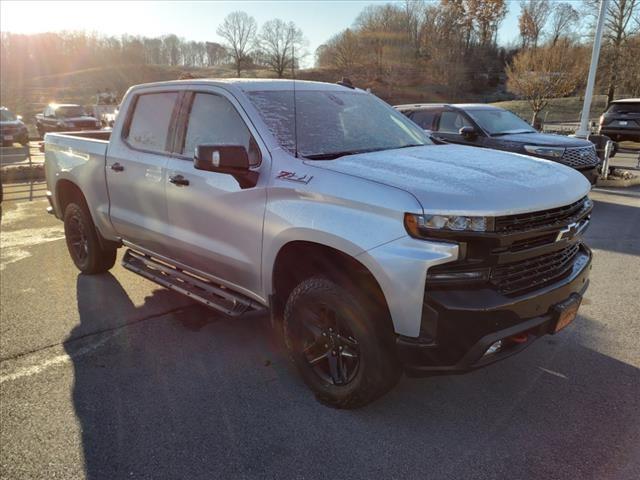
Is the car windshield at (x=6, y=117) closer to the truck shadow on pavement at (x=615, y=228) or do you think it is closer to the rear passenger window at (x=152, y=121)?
the rear passenger window at (x=152, y=121)

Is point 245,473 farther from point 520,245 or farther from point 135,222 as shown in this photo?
point 135,222

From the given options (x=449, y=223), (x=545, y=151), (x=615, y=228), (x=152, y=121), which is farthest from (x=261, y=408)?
(x=545, y=151)

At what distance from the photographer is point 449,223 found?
2494 mm

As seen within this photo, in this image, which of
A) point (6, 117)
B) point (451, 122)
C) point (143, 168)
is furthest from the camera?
point (6, 117)

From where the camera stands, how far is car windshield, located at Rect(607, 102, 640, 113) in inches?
656

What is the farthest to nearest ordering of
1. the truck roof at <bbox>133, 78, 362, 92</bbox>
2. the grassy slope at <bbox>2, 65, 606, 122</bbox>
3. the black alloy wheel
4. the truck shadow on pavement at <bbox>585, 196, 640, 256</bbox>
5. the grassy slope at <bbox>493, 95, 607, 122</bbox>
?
the grassy slope at <bbox>2, 65, 606, 122</bbox> < the grassy slope at <bbox>493, 95, 607, 122</bbox> < the truck shadow on pavement at <bbox>585, 196, 640, 256</bbox> < the truck roof at <bbox>133, 78, 362, 92</bbox> < the black alloy wheel

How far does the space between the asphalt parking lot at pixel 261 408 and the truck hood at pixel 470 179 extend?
1.29 meters

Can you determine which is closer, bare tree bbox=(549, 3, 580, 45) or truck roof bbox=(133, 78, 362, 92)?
truck roof bbox=(133, 78, 362, 92)

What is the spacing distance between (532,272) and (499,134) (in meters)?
7.10

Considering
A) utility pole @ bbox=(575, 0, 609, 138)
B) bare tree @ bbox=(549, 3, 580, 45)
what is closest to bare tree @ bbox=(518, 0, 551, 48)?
bare tree @ bbox=(549, 3, 580, 45)

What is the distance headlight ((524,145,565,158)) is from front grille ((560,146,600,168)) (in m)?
0.09

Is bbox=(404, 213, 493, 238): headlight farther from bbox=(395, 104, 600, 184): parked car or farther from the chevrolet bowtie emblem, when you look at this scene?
bbox=(395, 104, 600, 184): parked car

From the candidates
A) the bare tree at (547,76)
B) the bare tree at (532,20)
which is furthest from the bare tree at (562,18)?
the bare tree at (547,76)

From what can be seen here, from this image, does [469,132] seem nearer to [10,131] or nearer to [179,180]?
[179,180]
